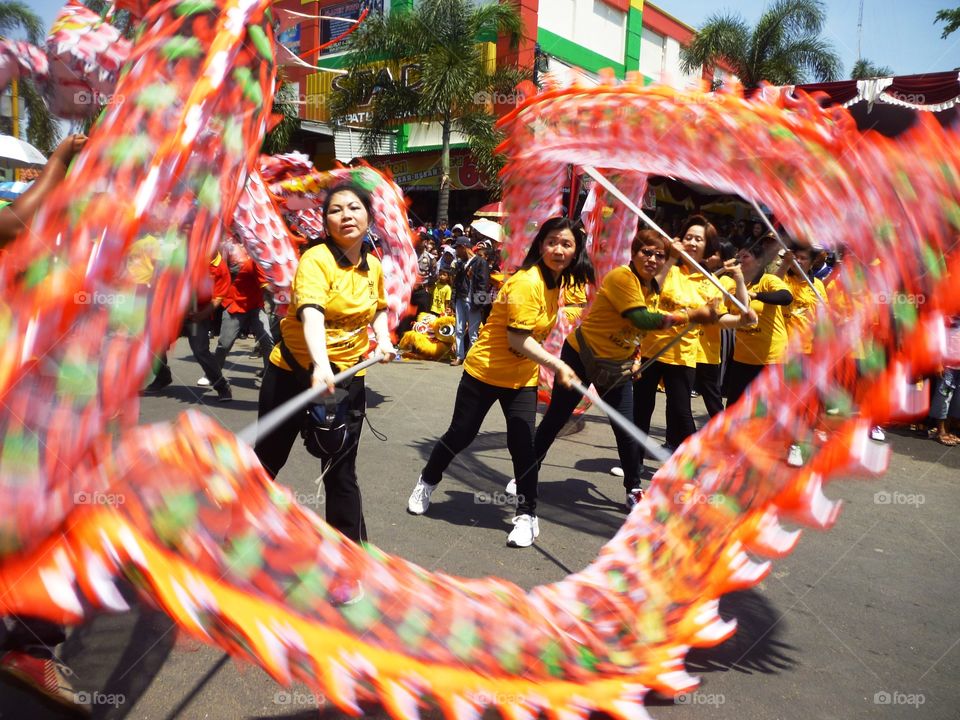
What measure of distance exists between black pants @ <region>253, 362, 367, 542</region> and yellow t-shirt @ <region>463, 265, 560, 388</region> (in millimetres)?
906

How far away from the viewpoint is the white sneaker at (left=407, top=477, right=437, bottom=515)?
177 inches

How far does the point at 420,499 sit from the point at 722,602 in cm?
181

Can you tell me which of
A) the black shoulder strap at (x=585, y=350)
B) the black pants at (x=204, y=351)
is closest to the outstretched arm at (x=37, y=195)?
the black shoulder strap at (x=585, y=350)

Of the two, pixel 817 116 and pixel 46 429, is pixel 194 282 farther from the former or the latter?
pixel 817 116

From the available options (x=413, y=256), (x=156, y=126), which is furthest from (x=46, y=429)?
(x=413, y=256)

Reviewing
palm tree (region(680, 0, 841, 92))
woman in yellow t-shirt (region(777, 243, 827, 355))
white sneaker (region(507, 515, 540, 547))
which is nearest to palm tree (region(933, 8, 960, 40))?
palm tree (region(680, 0, 841, 92))

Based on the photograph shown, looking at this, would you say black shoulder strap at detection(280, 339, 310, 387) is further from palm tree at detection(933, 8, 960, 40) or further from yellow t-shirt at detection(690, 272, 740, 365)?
palm tree at detection(933, 8, 960, 40)

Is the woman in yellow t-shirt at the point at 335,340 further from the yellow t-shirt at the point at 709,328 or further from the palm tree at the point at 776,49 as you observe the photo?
the palm tree at the point at 776,49

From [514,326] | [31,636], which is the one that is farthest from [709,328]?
[31,636]

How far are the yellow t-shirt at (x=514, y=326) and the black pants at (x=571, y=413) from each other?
1.14 feet

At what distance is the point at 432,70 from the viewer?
1684cm

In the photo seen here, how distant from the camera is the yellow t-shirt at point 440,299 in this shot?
12180 millimetres

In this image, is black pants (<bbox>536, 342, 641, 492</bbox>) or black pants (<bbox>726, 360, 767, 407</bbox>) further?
black pants (<bbox>726, 360, 767, 407</bbox>)

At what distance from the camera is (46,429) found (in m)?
1.65
